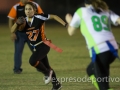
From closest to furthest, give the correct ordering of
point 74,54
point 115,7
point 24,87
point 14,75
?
1. point 24,87
2. point 14,75
3. point 74,54
4. point 115,7

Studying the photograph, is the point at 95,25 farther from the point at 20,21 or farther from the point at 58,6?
the point at 58,6

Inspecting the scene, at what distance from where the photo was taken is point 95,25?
593cm

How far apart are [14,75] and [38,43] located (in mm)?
2168

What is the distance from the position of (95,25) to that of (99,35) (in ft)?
0.48

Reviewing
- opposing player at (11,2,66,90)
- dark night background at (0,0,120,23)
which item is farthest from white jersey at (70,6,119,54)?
dark night background at (0,0,120,23)

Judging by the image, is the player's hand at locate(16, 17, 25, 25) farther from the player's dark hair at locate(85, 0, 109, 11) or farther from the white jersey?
the player's dark hair at locate(85, 0, 109, 11)

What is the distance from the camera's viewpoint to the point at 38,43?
27.2 feet

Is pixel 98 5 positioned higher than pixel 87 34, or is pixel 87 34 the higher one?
pixel 98 5

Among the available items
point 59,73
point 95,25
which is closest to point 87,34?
point 95,25

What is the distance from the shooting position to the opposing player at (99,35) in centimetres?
591

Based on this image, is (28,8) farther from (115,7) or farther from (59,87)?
(115,7)

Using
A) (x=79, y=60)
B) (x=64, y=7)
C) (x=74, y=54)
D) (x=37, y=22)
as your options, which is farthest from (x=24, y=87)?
(x=64, y=7)

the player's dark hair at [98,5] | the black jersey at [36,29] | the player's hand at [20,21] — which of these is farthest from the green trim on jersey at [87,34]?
the black jersey at [36,29]

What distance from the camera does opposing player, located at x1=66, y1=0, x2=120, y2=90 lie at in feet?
19.4
